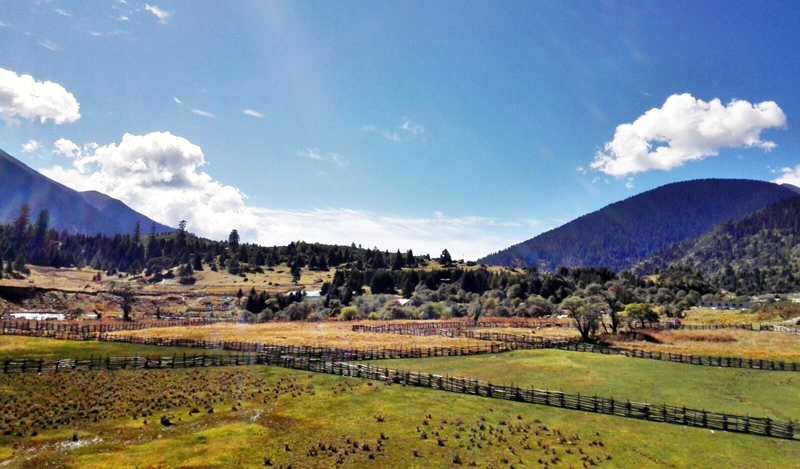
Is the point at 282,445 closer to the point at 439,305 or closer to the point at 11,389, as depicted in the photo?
the point at 11,389

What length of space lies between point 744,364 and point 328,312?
9802 cm

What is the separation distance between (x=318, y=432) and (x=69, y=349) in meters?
47.5

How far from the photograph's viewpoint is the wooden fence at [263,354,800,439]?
101 ft

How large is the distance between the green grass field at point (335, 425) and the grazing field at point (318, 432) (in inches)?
3.8

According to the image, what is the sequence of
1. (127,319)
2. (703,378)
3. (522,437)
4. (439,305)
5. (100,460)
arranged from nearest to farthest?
(100,460)
(522,437)
(703,378)
(127,319)
(439,305)

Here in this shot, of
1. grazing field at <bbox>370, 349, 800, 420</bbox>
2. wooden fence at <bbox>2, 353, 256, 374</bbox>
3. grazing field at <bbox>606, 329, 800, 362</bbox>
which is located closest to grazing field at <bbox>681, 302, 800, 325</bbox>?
grazing field at <bbox>606, 329, 800, 362</bbox>

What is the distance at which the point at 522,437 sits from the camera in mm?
28594

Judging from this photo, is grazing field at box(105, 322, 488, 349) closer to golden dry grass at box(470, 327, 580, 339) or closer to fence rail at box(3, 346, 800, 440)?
fence rail at box(3, 346, 800, 440)

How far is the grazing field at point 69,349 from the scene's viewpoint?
52.6 meters

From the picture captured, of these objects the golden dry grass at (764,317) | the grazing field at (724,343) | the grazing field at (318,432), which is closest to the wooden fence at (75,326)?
the grazing field at (318,432)

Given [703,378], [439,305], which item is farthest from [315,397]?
[439,305]

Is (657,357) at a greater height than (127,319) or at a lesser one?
greater

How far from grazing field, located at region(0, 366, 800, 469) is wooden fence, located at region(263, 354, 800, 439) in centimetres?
126

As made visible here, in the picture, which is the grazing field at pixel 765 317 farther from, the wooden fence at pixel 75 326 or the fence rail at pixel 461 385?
the wooden fence at pixel 75 326
